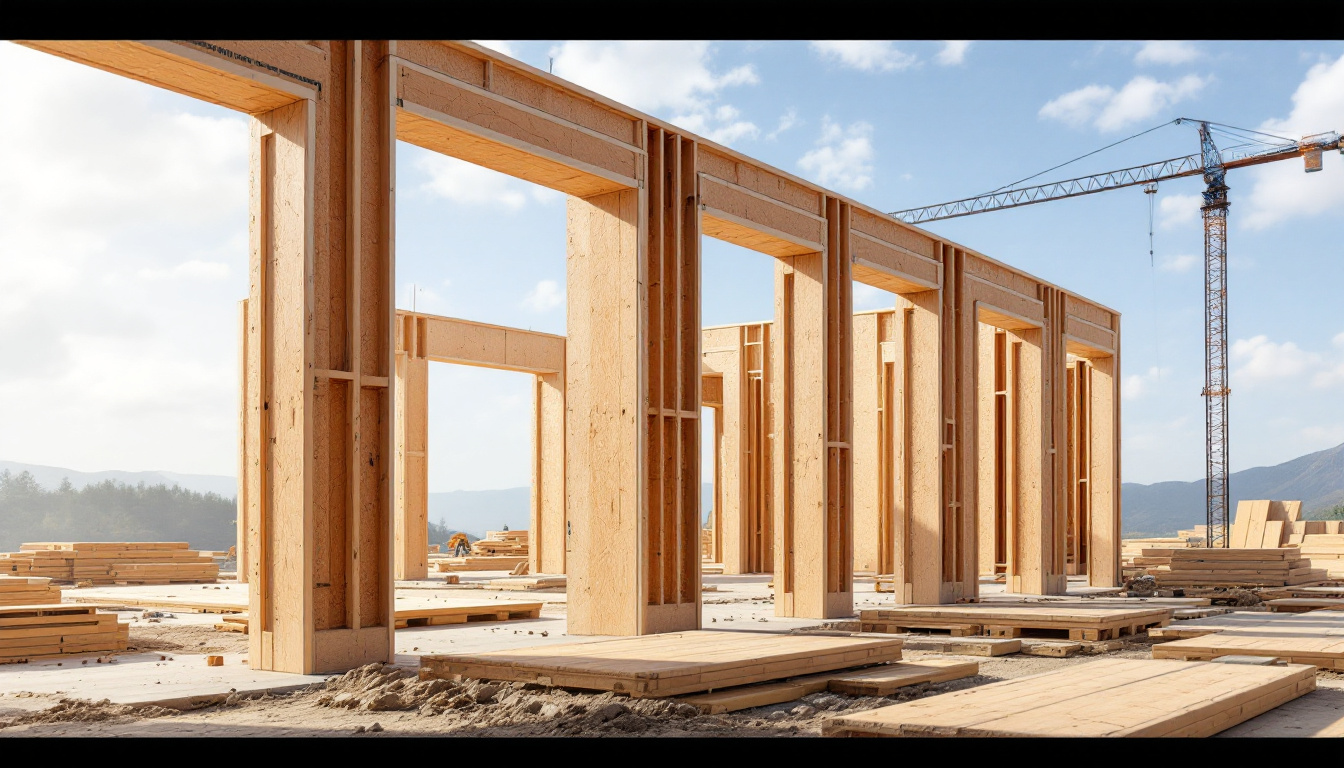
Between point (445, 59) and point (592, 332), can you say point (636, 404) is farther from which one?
point (445, 59)

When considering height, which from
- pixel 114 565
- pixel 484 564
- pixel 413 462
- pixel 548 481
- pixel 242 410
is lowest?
pixel 484 564

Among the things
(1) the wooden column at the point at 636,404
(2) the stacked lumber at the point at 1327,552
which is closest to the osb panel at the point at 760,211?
(1) the wooden column at the point at 636,404

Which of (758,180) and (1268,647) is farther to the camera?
(758,180)

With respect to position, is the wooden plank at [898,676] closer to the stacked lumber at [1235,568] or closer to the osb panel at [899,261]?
the osb panel at [899,261]

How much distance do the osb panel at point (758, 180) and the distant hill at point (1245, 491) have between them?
497 ft

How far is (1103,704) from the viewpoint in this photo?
23.0ft

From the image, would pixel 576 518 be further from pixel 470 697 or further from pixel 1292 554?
pixel 1292 554

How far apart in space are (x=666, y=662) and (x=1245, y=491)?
185 m

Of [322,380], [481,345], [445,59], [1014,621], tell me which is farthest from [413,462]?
[322,380]

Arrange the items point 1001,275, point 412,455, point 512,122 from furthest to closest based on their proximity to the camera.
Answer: point 412,455 < point 1001,275 < point 512,122

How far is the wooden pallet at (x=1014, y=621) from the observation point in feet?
41.3

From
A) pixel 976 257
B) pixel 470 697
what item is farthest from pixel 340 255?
pixel 976 257

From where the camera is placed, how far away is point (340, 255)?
9.48 meters

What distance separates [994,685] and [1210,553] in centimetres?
1516
